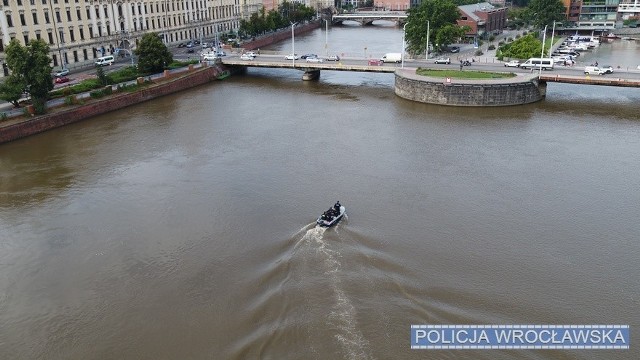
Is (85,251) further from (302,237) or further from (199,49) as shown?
(199,49)

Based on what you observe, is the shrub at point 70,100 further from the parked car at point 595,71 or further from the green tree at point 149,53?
the parked car at point 595,71

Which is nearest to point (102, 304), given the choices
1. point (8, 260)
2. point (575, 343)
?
point (8, 260)

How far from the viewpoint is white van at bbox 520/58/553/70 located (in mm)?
65375

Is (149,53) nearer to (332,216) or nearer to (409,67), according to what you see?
(409,67)

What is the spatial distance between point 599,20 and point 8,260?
128552mm

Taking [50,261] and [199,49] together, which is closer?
[50,261]

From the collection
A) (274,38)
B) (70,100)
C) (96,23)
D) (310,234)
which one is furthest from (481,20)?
(310,234)

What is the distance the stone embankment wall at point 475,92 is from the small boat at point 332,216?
102 ft

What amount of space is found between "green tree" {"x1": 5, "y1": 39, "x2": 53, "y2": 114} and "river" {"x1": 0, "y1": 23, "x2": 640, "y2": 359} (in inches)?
149

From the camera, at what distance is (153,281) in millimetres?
26500

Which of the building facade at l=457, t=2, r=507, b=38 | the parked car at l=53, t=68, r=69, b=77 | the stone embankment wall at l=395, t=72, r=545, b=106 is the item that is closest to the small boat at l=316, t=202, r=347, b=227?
the stone embankment wall at l=395, t=72, r=545, b=106

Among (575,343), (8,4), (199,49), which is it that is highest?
(8,4)

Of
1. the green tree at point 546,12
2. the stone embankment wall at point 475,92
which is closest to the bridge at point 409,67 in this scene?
the stone embankment wall at point 475,92

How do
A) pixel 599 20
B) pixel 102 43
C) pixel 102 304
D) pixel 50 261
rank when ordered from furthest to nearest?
1. pixel 599 20
2. pixel 102 43
3. pixel 50 261
4. pixel 102 304
